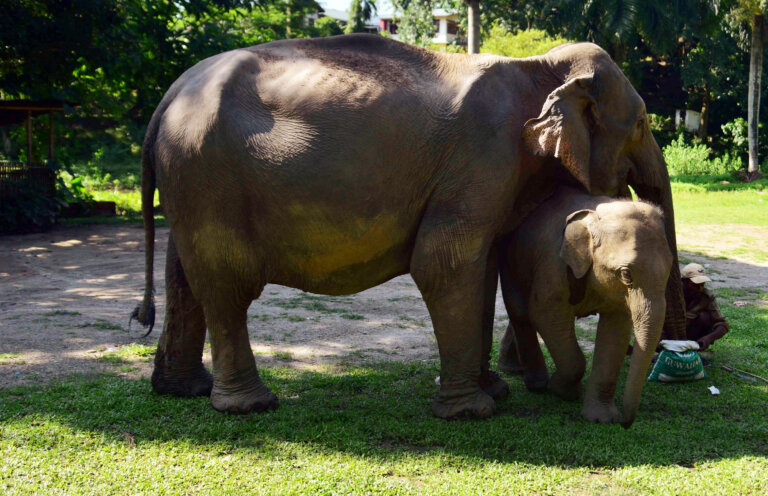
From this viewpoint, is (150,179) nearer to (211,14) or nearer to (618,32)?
(211,14)

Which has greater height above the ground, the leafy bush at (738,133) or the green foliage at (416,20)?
the green foliage at (416,20)

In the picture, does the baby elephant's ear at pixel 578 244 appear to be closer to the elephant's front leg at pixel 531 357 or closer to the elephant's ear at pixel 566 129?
the elephant's ear at pixel 566 129

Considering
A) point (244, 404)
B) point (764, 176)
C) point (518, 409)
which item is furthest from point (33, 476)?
point (764, 176)

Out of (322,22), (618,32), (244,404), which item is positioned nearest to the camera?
(244,404)

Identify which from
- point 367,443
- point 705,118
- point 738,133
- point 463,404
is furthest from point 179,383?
point 705,118

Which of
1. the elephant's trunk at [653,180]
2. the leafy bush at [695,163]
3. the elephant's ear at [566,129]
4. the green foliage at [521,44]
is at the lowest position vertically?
the elephant's trunk at [653,180]

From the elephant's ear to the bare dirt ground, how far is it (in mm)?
2317

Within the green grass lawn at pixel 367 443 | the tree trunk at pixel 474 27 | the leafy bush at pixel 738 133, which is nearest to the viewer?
the green grass lawn at pixel 367 443

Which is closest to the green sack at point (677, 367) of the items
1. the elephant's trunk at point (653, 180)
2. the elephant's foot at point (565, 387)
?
the elephant's trunk at point (653, 180)

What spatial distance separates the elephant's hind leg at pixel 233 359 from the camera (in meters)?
4.59

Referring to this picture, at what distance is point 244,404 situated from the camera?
4594 mm

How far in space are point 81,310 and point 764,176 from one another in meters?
24.7

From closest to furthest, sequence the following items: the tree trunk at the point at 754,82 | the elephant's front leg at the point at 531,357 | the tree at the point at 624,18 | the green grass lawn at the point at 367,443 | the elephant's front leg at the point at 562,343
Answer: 1. the green grass lawn at the point at 367,443
2. the elephant's front leg at the point at 562,343
3. the elephant's front leg at the point at 531,357
4. the tree at the point at 624,18
5. the tree trunk at the point at 754,82

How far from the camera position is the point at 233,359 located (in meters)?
4.65
